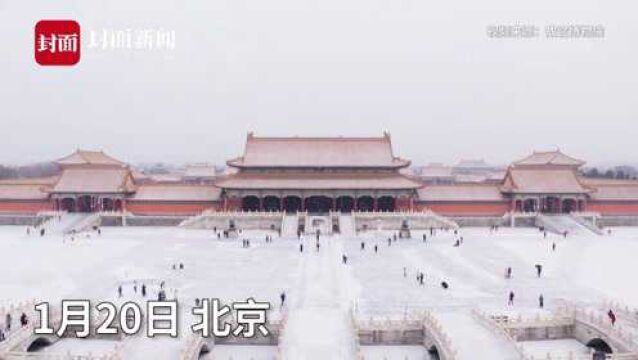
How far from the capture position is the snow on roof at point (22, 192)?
6091cm

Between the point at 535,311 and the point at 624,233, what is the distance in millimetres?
30079

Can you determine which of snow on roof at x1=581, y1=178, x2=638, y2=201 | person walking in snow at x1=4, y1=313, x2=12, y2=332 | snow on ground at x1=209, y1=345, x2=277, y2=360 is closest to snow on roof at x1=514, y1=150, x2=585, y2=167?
snow on roof at x1=581, y1=178, x2=638, y2=201

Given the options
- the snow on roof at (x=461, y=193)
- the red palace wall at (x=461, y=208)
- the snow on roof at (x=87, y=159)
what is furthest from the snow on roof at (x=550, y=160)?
the snow on roof at (x=87, y=159)

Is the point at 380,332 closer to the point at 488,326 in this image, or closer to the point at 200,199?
the point at 488,326

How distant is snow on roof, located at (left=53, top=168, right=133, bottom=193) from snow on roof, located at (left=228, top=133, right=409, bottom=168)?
10.6 m

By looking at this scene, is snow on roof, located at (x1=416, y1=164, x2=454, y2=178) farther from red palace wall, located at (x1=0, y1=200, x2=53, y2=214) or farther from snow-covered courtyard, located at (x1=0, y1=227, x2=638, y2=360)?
red palace wall, located at (x1=0, y1=200, x2=53, y2=214)

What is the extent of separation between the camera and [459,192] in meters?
60.9

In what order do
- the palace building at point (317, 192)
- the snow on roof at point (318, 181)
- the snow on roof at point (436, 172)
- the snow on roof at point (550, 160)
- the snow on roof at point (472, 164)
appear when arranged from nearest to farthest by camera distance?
1. the snow on roof at point (318, 181)
2. the palace building at point (317, 192)
3. the snow on roof at point (550, 160)
4. the snow on roof at point (436, 172)
5. the snow on roof at point (472, 164)

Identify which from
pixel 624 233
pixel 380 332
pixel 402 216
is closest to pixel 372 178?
pixel 402 216

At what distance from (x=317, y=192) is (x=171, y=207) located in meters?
14.3

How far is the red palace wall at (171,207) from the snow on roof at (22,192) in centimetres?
Answer: 905

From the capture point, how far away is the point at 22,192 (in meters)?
61.4

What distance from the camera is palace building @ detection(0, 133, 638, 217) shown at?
59.0 m

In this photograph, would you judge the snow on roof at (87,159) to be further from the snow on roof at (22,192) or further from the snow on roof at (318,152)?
the snow on roof at (318,152)
